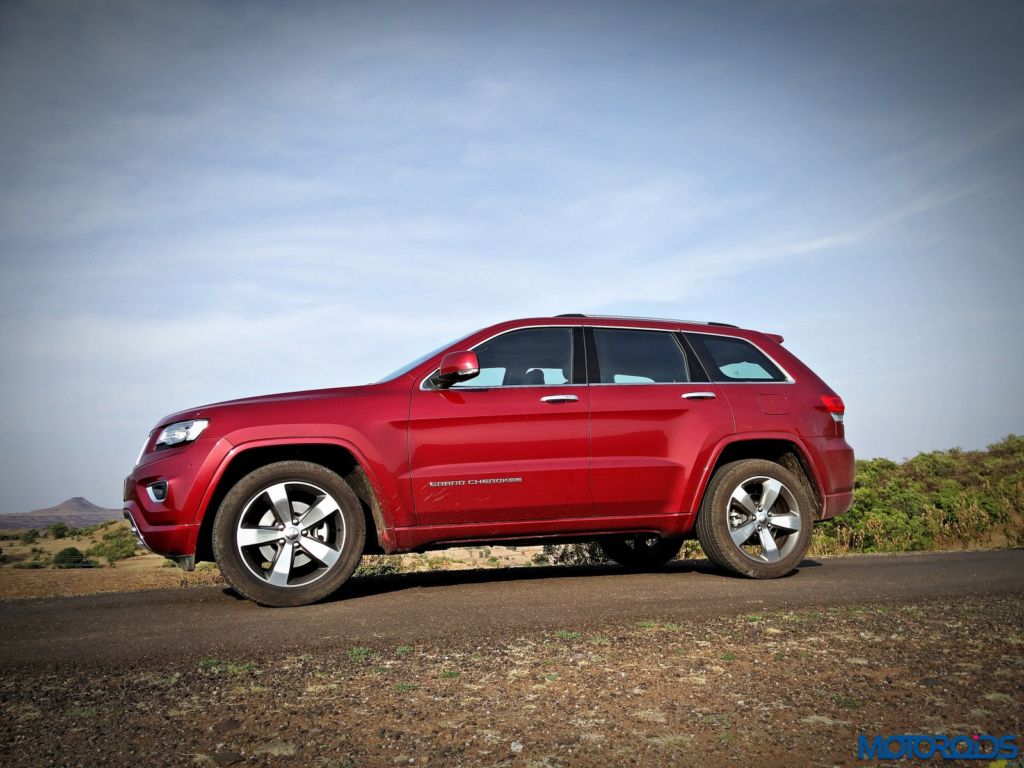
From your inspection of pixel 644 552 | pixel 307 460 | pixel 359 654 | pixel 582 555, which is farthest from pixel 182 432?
pixel 582 555

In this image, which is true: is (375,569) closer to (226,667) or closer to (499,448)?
(499,448)

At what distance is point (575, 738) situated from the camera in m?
2.43

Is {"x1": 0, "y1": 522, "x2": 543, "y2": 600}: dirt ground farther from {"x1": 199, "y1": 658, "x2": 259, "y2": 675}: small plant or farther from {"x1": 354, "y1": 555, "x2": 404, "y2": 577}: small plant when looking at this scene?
{"x1": 199, "y1": 658, "x2": 259, "y2": 675}: small plant

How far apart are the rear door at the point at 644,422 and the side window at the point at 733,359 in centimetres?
19

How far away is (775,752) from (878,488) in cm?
2195

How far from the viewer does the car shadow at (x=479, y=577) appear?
19.7 ft

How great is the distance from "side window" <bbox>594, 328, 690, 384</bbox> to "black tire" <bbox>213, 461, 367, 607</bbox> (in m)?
2.19

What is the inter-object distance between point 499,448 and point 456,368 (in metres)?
0.65

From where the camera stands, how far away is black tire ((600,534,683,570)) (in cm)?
733

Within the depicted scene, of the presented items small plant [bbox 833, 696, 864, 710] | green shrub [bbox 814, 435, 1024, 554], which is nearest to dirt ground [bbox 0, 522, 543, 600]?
green shrub [bbox 814, 435, 1024, 554]

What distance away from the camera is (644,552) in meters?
7.66

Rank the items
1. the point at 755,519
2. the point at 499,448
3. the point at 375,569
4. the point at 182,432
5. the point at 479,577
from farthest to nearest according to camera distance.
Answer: the point at 375,569
the point at 479,577
the point at 755,519
the point at 499,448
the point at 182,432

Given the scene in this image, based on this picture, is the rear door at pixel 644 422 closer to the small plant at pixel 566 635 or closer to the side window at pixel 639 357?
the side window at pixel 639 357

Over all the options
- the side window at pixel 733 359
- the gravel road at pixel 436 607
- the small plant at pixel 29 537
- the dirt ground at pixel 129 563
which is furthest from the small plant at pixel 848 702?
the small plant at pixel 29 537
